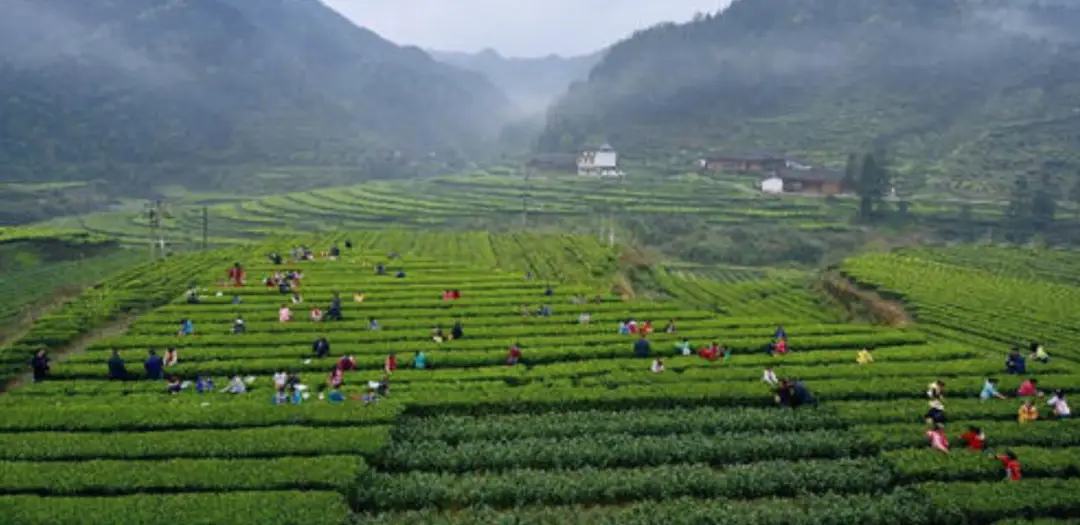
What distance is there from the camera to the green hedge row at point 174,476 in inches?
795

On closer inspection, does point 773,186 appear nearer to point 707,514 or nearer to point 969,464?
point 969,464

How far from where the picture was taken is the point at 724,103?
621 ft

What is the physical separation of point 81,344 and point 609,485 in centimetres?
3045

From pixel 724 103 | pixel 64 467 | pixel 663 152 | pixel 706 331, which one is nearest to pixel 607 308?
pixel 706 331

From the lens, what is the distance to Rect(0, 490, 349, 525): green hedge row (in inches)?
722

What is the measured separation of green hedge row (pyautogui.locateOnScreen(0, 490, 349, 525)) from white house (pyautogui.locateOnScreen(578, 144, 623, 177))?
382 ft

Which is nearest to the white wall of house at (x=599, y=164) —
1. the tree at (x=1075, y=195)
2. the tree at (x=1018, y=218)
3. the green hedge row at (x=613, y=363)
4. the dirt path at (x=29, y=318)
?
the tree at (x=1018, y=218)

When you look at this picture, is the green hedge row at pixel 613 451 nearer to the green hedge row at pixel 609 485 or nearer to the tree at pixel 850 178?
the green hedge row at pixel 609 485

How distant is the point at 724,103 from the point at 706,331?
163m

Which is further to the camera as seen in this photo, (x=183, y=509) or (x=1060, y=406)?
(x=1060, y=406)

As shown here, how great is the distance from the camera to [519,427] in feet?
81.4

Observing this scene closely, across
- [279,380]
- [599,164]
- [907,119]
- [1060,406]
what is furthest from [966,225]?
[279,380]

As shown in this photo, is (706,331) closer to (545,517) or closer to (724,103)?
(545,517)

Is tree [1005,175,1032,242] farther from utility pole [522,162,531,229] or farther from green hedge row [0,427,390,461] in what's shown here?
green hedge row [0,427,390,461]
